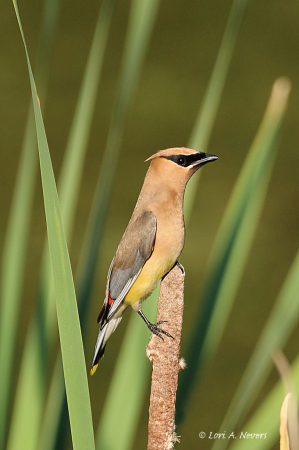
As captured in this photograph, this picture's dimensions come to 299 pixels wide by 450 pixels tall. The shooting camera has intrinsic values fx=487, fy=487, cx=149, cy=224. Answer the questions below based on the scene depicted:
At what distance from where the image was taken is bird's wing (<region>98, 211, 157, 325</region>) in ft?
3.25

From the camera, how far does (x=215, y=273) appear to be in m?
1.08

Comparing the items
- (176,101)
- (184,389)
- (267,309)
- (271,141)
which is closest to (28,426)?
(184,389)

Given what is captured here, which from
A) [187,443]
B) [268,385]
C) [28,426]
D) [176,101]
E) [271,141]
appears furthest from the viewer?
[176,101]

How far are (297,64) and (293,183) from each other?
72cm

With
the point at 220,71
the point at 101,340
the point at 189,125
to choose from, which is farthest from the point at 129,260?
the point at 189,125

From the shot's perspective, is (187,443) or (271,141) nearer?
(271,141)

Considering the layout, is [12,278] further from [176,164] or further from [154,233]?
[176,164]

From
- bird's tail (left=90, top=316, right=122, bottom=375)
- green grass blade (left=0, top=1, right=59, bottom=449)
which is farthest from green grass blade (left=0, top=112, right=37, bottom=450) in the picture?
bird's tail (left=90, top=316, right=122, bottom=375)

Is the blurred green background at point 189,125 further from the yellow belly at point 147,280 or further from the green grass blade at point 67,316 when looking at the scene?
the green grass blade at point 67,316

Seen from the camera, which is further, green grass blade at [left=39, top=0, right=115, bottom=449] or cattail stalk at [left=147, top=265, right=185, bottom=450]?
green grass blade at [left=39, top=0, right=115, bottom=449]

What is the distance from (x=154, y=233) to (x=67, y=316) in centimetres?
46

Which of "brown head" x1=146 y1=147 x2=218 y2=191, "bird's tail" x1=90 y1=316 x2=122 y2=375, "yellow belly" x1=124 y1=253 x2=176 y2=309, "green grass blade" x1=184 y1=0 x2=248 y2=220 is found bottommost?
"bird's tail" x1=90 y1=316 x2=122 y2=375

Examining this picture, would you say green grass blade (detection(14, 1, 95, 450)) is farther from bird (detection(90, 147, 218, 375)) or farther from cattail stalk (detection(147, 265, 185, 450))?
bird (detection(90, 147, 218, 375))

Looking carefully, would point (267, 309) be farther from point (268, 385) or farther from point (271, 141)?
point (271, 141)
